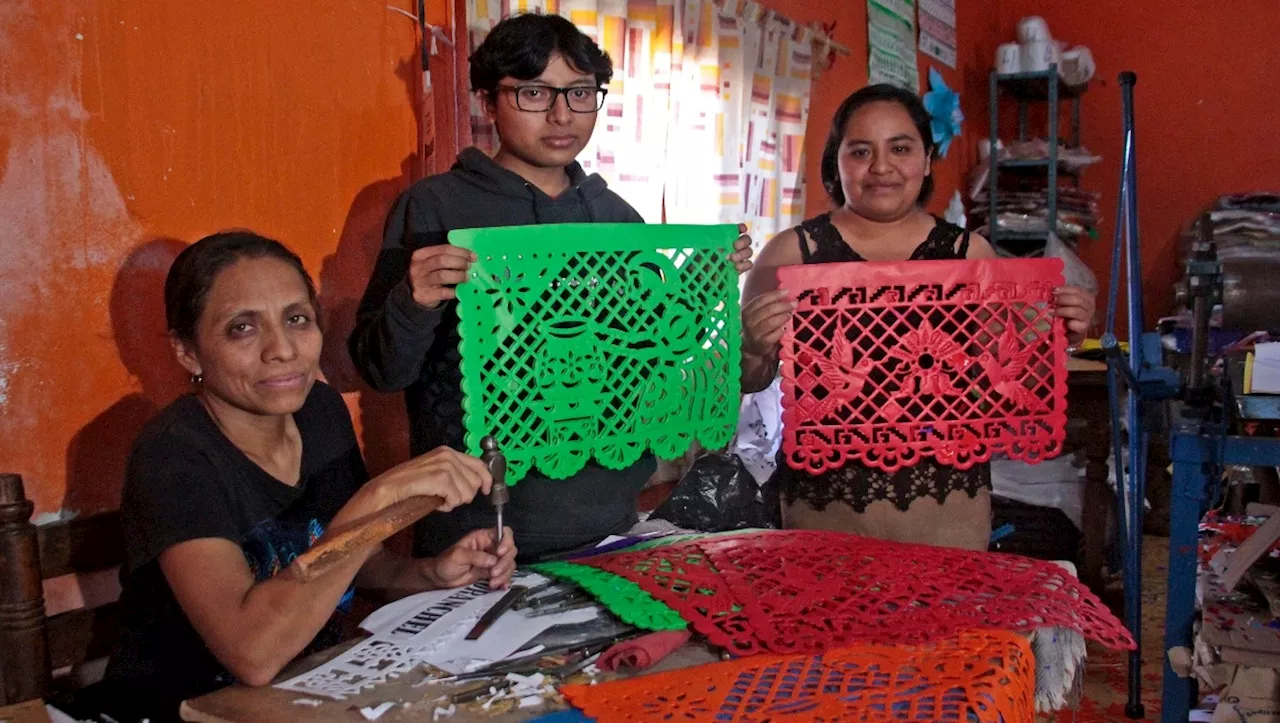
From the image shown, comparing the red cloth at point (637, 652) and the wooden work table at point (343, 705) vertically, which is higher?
the red cloth at point (637, 652)

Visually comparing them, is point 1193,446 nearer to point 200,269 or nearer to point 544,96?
point 544,96

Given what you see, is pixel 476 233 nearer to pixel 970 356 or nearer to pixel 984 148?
pixel 970 356

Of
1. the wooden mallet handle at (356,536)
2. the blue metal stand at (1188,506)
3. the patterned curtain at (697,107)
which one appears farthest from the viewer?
the patterned curtain at (697,107)

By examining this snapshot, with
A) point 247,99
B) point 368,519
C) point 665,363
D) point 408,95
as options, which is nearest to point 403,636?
point 368,519

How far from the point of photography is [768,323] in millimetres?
1479

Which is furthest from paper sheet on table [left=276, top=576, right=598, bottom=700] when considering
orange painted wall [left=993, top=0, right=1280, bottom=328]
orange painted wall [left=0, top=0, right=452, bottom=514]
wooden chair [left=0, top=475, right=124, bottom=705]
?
orange painted wall [left=993, top=0, right=1280, bottom=328]

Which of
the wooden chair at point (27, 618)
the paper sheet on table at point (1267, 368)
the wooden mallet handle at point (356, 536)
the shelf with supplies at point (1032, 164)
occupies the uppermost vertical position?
the shelf with supplies at point (1032, 164)

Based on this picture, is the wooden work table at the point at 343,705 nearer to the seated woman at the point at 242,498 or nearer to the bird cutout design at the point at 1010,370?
the seated woman at the point at 242,498

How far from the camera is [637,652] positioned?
40.0 inches

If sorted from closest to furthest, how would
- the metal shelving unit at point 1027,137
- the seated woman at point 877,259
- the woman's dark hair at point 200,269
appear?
the woman's dark hair at point 200,269 → the seated woman at point 877,259 → the metal shelving unit at point 1027,137

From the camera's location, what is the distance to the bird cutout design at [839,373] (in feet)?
4.97

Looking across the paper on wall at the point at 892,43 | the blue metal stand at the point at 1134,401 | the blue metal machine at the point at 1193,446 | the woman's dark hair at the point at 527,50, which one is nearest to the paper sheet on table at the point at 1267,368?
the blue metal machine at the point at 1193,446

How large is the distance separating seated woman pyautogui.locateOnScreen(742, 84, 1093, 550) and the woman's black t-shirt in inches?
27.4

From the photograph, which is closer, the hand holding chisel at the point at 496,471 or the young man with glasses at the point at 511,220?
the hand holding chisel at the point at 496,471
